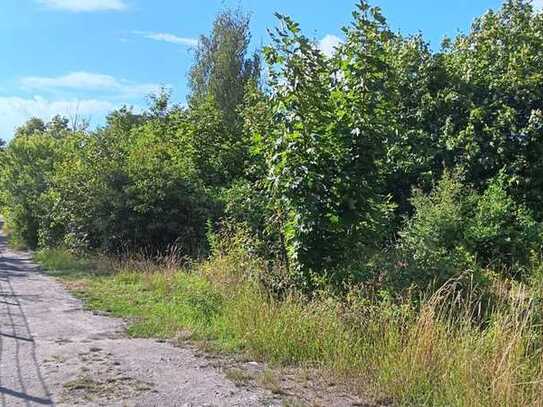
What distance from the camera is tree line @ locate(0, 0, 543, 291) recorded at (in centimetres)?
885

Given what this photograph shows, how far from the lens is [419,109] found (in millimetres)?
16016

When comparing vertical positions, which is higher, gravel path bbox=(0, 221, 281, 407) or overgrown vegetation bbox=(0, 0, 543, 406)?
overgrown vegetation bbox=(0, 0, 543, 406)

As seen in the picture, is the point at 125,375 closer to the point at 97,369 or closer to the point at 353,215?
the point at 97,369

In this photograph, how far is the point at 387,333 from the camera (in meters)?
6.84

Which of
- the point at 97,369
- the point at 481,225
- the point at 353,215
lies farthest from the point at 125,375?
the point at 481,225

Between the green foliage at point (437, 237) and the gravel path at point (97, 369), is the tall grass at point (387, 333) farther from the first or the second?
the gravel path at point (97, 369)

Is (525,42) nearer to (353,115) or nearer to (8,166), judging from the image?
(353,115)

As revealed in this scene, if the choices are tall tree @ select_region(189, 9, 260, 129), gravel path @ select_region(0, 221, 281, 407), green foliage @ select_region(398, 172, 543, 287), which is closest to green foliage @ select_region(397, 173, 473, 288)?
green foliage @ select_region(398, 172, 543, 287)

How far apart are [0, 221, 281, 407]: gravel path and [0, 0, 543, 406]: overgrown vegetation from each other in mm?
797

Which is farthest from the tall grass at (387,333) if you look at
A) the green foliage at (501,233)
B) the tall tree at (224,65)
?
the tall tree at (224,65)

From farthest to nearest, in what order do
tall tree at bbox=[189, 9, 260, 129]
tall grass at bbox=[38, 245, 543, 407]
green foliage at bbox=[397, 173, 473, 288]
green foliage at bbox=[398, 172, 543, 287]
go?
tall tree at bbox=[189, 9, 260, 129] → green foliage at bbox=[398, 172, 543, 287] → green foliage at bbox=[397, 173, 473, 288] → tall grass at bbox=[38, 245, 543, 407]

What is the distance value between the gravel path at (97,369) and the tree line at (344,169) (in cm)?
254

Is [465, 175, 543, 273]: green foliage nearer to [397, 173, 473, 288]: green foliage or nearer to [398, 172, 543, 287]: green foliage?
[398, 172, 543, 287]: green foliage

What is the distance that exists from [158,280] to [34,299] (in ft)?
7.84
